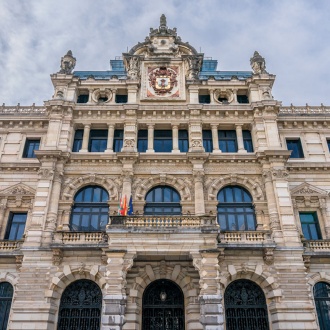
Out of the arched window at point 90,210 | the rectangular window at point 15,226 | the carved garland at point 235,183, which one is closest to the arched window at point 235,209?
the carved garland at point 235,183

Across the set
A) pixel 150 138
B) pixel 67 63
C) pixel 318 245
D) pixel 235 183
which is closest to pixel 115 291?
pixel 235 183

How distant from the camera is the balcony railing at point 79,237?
22203 millimetres

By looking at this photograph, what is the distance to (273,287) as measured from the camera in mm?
21109

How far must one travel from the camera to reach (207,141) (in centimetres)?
2792

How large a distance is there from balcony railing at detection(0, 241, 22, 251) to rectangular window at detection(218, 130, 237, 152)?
16.8 meters

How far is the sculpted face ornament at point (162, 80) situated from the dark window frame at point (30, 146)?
1092 cm

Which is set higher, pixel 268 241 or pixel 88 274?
pixel 268 241

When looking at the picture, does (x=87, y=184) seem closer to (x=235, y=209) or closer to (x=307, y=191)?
(x=235, y=209)

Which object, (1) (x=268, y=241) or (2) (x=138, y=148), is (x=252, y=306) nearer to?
(1) (x=268, y=241)

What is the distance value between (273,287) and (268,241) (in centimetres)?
284

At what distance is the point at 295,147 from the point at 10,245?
2305 cm

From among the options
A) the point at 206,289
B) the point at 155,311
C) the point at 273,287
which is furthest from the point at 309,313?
the point at 155,311

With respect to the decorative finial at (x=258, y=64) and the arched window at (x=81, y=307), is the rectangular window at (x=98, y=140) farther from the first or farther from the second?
the decorative finial at (x=258, y=64)

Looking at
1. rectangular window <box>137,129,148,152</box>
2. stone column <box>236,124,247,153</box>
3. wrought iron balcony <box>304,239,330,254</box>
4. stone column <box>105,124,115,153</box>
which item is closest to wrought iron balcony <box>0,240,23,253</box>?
stone column <box>105,124,115,153</box>
